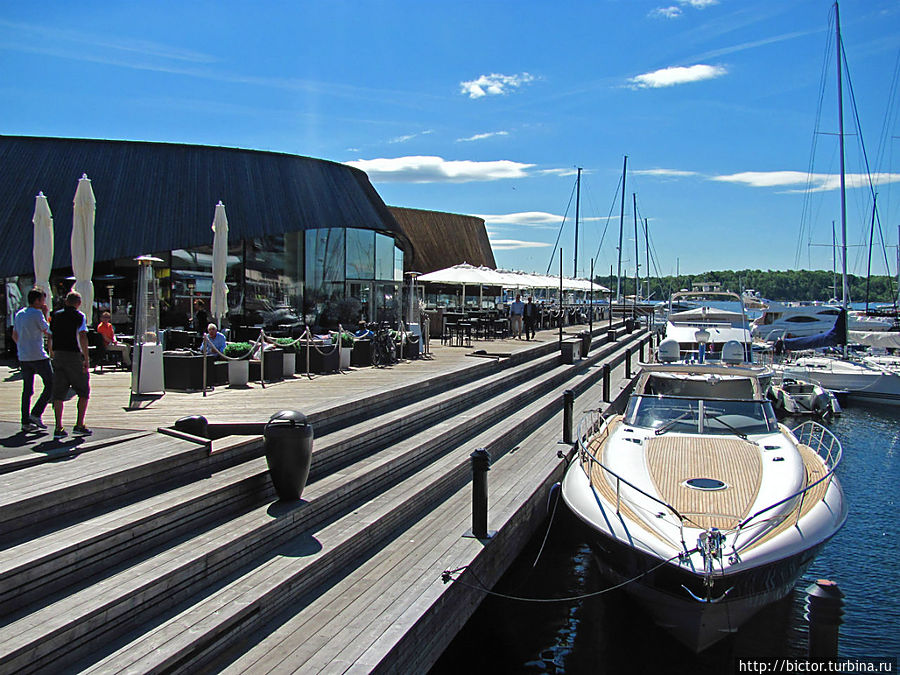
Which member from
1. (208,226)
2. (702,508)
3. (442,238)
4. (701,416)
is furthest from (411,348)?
(442,238)

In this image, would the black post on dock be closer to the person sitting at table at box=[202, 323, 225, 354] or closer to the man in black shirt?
the person sitting at table at box=[202, 323, 225, 354]

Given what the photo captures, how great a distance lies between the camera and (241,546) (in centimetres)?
558

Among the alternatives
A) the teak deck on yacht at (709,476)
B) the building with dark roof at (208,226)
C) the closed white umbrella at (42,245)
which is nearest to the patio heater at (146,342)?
the closed white umbrella at (42,245)

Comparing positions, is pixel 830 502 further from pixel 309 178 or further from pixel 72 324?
pixel 309 178

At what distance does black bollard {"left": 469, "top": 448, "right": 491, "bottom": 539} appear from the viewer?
694 cm

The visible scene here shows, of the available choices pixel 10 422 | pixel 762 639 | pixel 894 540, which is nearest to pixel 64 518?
pixel 10 422

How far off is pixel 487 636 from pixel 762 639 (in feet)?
9.55

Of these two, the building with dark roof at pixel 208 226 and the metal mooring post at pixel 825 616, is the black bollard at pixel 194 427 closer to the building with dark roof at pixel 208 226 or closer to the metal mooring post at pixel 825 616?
the metal mooring post at pixel 825 616

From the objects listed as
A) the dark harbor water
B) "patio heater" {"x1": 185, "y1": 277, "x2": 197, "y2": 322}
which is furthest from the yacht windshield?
"patio heater" {"x1": 185, "y1": 277, "x2": 197, "y2": 322}

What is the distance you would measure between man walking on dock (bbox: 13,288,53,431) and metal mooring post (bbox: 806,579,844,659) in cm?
715

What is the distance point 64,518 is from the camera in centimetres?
515

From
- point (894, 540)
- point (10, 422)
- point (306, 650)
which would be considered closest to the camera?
point (306, 650)

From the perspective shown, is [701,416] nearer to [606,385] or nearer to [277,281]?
[606,385]

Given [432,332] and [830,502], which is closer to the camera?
[830,502]
